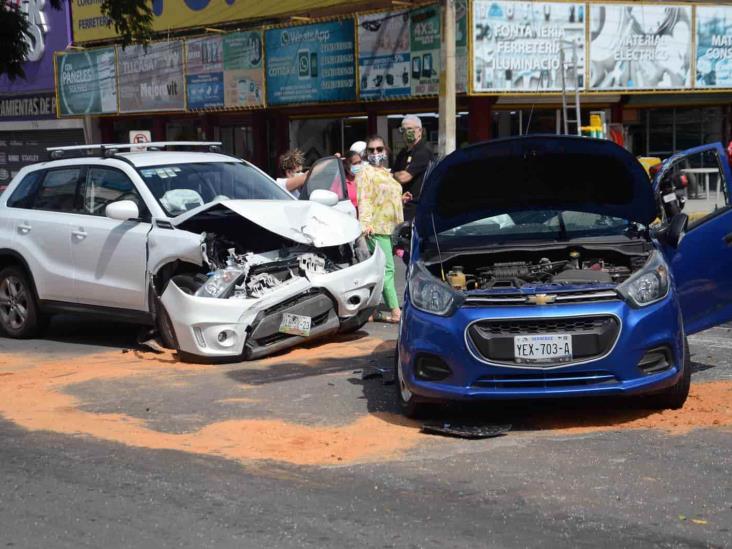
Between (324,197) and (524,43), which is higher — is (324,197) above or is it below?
below

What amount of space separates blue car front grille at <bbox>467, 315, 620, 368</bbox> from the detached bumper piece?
3128mm

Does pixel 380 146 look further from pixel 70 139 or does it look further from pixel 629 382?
pixel 70 139

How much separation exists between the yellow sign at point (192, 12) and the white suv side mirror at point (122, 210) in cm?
1629

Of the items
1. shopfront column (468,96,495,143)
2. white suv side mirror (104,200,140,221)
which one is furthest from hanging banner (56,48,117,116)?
white suv side mirror (104,200,140,221)

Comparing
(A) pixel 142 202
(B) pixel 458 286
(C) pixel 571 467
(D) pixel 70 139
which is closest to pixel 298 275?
(A) pixel 142 202

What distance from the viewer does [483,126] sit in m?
23.3

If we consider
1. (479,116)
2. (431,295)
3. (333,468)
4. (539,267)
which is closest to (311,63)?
(479,116)

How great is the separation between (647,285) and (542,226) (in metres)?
1.34

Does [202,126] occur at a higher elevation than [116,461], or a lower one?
higher

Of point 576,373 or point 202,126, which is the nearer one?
point 576,373

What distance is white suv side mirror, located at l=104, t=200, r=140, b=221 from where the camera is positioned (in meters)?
10.2

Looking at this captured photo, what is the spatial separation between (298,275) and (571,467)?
14.4ft

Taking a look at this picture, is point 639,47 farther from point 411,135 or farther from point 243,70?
point 411,135

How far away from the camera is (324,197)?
10852 mm
